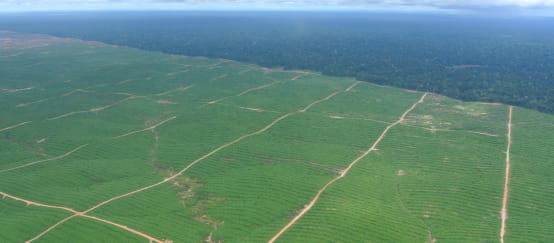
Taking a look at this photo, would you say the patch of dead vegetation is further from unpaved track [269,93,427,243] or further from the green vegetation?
unpaved track [269,93,427,243]

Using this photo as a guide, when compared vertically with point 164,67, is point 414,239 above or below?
below

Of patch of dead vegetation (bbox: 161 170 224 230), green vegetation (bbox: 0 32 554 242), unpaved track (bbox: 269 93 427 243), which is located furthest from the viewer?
patch of dead vegetation (bbox: 161 170 224 230)

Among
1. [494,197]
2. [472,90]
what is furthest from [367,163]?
[472,90]

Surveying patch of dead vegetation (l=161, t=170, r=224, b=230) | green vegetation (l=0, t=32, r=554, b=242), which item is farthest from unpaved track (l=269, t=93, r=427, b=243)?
patch of dead vegetation (l=161, t=170, r=224, b=230)

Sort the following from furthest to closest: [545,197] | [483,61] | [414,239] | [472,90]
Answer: [483,61] < [472,90] < [545,197] < [414,239]

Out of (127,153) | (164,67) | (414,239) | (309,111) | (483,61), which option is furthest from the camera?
(483,61)

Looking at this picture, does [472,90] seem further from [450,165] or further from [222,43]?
[222,43]

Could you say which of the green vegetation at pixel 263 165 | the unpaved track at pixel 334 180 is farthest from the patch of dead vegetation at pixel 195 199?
the unpaved track at pixel 334 180

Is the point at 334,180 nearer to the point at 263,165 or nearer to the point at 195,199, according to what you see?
the point at 263,165

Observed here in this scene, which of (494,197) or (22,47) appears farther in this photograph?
(22,47)
